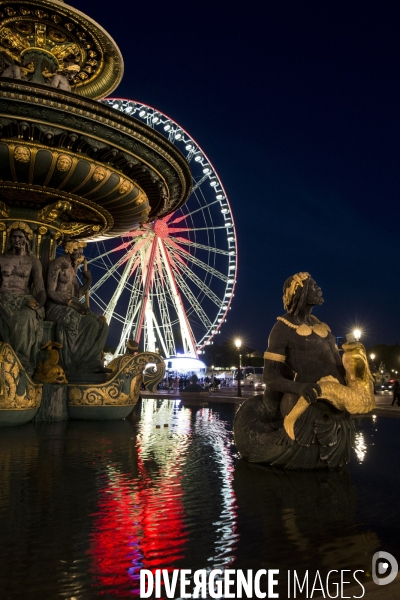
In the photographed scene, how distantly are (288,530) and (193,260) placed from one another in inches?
1009

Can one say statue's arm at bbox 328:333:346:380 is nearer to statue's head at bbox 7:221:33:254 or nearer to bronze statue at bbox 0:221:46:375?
bronze statue at bbox 0:221:46:375

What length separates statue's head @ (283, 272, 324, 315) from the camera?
4.77 metres

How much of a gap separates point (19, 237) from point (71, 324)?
185 centimetres

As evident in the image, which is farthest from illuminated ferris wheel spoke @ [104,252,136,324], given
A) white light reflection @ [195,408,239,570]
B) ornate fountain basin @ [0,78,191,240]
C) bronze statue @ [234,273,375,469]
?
bronze statue @ [234,273,375,469]

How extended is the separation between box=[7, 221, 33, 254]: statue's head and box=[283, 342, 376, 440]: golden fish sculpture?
654 centimetres

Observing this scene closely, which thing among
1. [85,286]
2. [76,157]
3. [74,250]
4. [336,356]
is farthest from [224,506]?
[85,286]

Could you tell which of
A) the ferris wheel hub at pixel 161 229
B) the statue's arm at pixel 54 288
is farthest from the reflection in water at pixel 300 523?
the ferris wheel hub at pixel 161 229

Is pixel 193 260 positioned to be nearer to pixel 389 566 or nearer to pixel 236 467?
pixel 236 467

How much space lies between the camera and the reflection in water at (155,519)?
2297 mm

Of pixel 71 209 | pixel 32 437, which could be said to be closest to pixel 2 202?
pixel 71 209

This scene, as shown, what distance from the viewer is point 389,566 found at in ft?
7.46

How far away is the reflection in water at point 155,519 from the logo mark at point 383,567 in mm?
55

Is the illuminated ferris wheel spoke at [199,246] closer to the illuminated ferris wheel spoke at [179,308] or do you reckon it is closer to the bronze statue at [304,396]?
the illuminated ferris wheel spoke at [179,308]

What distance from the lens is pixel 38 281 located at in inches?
356
